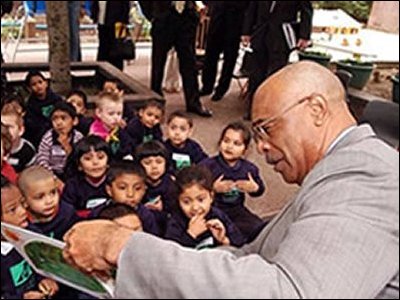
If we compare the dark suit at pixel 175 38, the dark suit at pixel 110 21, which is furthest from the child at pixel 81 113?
the dark suit at pixel 110 21

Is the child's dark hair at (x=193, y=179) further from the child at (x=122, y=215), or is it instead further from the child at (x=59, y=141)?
the child at (x=59, y=141)

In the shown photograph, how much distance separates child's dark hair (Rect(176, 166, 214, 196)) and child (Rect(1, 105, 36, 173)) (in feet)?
3.42

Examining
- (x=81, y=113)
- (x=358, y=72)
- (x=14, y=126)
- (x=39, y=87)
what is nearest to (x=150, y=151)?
(x=14, y=126)

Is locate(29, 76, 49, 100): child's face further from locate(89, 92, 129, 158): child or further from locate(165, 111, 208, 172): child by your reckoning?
locate(165, 111, 208, 172): child

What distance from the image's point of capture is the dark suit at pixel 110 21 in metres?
6.33

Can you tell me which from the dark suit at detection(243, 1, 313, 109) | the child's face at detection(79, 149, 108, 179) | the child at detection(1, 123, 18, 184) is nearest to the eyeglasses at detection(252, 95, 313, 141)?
the child at detection(1, 123, 18, 184)

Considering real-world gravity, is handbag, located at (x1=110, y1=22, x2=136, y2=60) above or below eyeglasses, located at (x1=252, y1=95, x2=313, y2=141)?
below

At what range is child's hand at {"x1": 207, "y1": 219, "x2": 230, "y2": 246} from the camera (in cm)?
270

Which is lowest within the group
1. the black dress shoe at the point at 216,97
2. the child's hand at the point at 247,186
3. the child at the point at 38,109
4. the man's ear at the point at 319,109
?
the black dress shoe at the point at 216,97

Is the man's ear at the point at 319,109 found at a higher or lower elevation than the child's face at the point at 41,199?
higher

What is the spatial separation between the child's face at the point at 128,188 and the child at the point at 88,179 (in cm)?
15

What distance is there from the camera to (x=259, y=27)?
575 centimetres

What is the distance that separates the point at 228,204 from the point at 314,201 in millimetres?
2320

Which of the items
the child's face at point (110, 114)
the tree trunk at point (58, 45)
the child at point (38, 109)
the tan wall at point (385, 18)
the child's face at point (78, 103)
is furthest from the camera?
the tan wall at point (385, 18)
